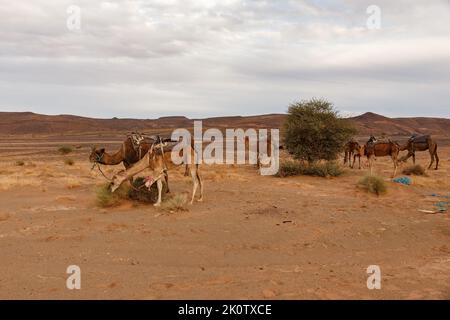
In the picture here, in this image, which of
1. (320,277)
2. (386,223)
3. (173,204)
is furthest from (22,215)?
(386,223)

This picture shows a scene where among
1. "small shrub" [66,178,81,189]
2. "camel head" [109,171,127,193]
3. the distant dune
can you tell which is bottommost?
"small shrub" [66,178,81,189]

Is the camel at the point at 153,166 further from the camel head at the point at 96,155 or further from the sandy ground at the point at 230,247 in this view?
the camel head at the point at 96,155

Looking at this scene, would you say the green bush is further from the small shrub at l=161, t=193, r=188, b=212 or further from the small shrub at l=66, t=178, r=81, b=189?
the small shrub at l=161, t=193, r=188, b=212

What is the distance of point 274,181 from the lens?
2052cm

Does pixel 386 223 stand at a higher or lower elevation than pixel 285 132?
lower

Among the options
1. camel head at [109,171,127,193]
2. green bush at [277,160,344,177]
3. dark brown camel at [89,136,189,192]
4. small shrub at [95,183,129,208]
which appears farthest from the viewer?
green bush at [277,160,344,177]

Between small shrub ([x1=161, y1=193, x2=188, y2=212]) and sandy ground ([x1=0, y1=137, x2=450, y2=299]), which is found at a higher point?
small shrub ([x1=161, y1=193, x2=188, y2=212])

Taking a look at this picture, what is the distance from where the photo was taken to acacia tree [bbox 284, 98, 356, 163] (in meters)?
23.2

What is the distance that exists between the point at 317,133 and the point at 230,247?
1461 centimetres

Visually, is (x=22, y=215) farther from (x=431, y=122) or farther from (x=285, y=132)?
(x=431, y=122)

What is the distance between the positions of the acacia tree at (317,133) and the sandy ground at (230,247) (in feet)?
23.7

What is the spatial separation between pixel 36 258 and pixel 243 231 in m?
4.36

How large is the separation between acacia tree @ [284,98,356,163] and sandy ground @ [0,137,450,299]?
722 centimetres

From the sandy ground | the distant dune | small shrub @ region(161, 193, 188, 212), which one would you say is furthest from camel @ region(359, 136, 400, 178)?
the distant dune
